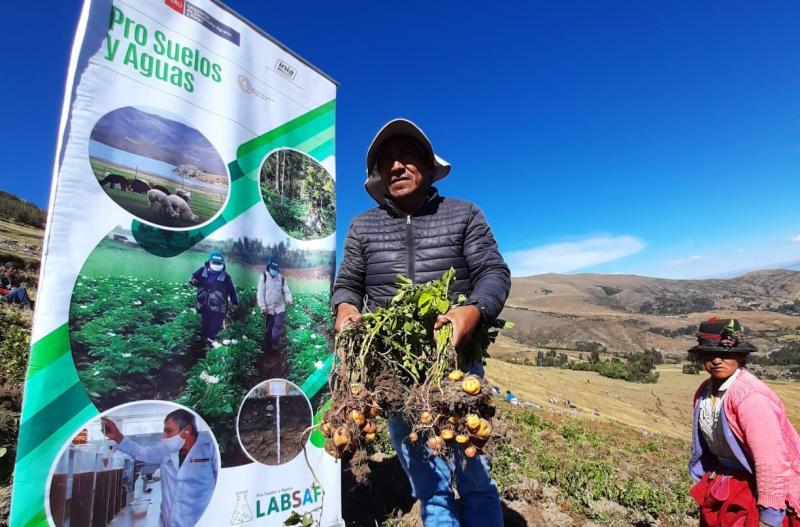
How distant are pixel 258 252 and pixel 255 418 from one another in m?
1.23

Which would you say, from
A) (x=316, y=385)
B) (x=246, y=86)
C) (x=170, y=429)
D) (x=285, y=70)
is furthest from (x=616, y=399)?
(x=246, y=86)

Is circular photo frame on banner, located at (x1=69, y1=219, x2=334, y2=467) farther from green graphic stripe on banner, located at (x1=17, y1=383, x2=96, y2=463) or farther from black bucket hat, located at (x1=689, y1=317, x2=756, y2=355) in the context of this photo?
black bucket hat, located at (x1=689, y1=317, x2=756, y2=355)

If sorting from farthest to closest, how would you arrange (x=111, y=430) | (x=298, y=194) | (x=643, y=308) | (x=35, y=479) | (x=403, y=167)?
(x=643, y=308), (x=298, y=194), (x=403, y=167), (x=111, y=430), (x=35, y=479)

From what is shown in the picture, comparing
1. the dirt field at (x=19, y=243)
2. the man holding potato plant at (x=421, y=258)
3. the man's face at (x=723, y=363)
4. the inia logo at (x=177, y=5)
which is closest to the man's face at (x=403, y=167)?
the man holding potato plant at (x=421, y=258)

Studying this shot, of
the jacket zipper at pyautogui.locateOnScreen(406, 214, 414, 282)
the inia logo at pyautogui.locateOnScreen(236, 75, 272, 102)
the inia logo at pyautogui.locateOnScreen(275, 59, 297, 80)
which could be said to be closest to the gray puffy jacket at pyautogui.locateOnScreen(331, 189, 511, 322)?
the jacket zipper at pyautogui.locateOnScreen(406, 214, 414, 282)

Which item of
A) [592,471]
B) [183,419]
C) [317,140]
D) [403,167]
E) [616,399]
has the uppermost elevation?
[317,140]

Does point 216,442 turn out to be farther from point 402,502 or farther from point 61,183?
point 402,502

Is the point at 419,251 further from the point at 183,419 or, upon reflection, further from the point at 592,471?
the point at 592,471

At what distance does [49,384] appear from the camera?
2.10 meters

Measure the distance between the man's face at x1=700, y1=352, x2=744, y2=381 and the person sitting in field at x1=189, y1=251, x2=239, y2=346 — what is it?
12.0 ft

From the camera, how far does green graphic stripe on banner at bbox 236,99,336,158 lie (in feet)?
10.4

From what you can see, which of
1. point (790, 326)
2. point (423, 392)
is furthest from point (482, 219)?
point (790, 326)

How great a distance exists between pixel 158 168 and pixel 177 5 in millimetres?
1130

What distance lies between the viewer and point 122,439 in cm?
237
